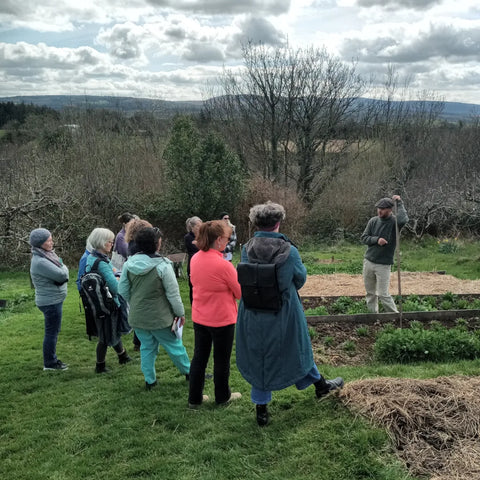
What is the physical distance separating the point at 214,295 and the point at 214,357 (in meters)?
0.64

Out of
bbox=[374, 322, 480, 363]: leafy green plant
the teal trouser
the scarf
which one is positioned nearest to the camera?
the teal trouser

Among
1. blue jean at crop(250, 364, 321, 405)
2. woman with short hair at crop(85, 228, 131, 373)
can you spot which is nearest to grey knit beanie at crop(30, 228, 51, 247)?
woman with short hair at crop(85, 228, 131, 373)

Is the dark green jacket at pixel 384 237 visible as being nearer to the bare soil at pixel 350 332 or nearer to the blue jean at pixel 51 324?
the bare soil at pixel 350 332

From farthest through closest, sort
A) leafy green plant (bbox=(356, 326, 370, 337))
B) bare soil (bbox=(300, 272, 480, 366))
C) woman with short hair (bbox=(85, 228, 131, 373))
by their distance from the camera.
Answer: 1. leafy green plant (bbox=(356, 326, 370, 337))
2. bare soil (bbox=(300, 272, 480, 366))
3. woman with short hair (bbox=(85, 228, 131, 373))

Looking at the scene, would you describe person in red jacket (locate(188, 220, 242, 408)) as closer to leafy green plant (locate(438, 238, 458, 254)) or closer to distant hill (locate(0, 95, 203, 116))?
leafy green plant (locate(438, 238, 458, 254))

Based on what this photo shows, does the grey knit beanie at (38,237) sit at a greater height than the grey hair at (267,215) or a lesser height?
lesser

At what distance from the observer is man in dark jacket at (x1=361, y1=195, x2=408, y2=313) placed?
7062 millimetres

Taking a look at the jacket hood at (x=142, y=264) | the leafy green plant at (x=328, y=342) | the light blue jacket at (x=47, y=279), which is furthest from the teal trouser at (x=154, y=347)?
the leafy green plant at (x=328, y=342)

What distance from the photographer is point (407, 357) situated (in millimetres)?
5777

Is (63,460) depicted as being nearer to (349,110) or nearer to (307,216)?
(307,216)

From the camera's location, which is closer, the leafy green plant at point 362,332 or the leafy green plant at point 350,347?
the leafy green plant at point 350,347

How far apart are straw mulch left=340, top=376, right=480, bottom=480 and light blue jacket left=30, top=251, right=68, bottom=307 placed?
3568 mm

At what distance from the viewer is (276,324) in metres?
3.79

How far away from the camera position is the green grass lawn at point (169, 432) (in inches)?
135
